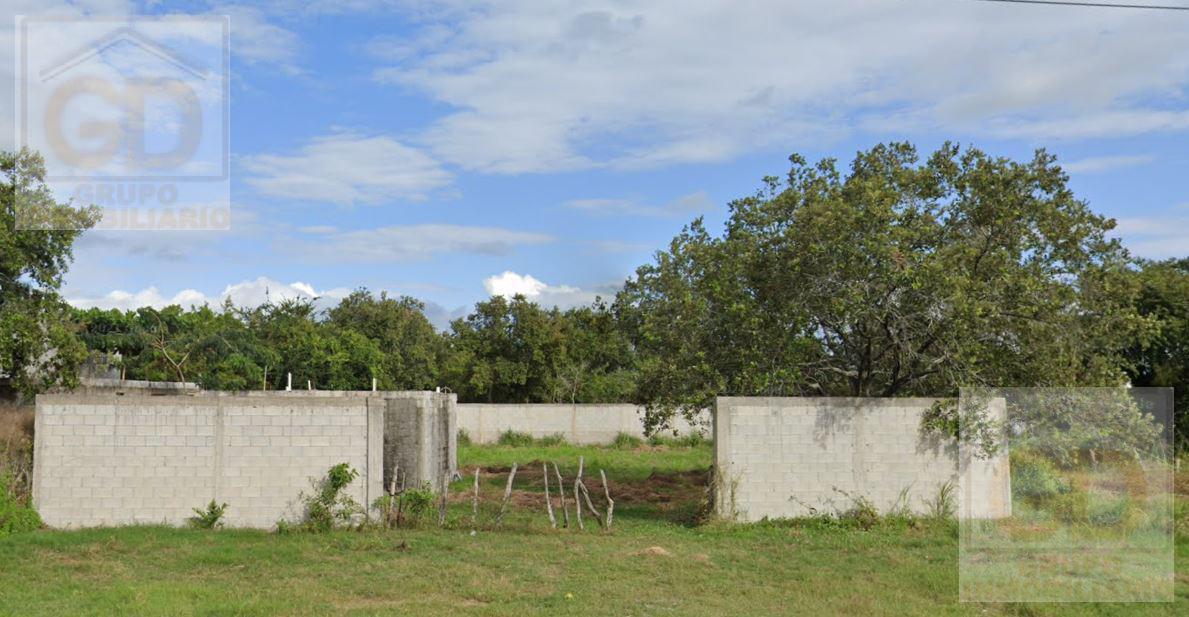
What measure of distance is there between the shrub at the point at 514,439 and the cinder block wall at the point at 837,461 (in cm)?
1883

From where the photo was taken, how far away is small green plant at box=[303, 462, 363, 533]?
12492mm

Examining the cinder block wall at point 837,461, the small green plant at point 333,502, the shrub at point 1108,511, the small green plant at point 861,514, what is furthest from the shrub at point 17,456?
the shrub at point 1108,511

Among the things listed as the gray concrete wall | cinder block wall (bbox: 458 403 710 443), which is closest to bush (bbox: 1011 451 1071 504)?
the gray concrete wall

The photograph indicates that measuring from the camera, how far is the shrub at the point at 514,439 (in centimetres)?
3166

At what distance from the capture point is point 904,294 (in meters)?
13.7

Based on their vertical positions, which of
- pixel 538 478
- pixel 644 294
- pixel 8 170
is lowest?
pixel 538 478

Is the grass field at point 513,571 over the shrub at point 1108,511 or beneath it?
beneath

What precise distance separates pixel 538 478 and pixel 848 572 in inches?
435

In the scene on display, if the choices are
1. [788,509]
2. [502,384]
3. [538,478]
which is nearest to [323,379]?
[502,384]

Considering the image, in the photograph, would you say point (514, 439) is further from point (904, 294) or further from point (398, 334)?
point (904, 294)

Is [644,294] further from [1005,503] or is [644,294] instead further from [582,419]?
[582,419]

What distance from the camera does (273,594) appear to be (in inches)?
352

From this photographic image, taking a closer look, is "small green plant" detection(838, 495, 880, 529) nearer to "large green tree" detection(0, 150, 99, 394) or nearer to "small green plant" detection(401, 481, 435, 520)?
"small green plant" detection(401, 481, 435, 520)

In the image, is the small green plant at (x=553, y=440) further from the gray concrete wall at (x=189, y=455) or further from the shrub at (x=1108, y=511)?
the shrub at (x=1108, y=511)
